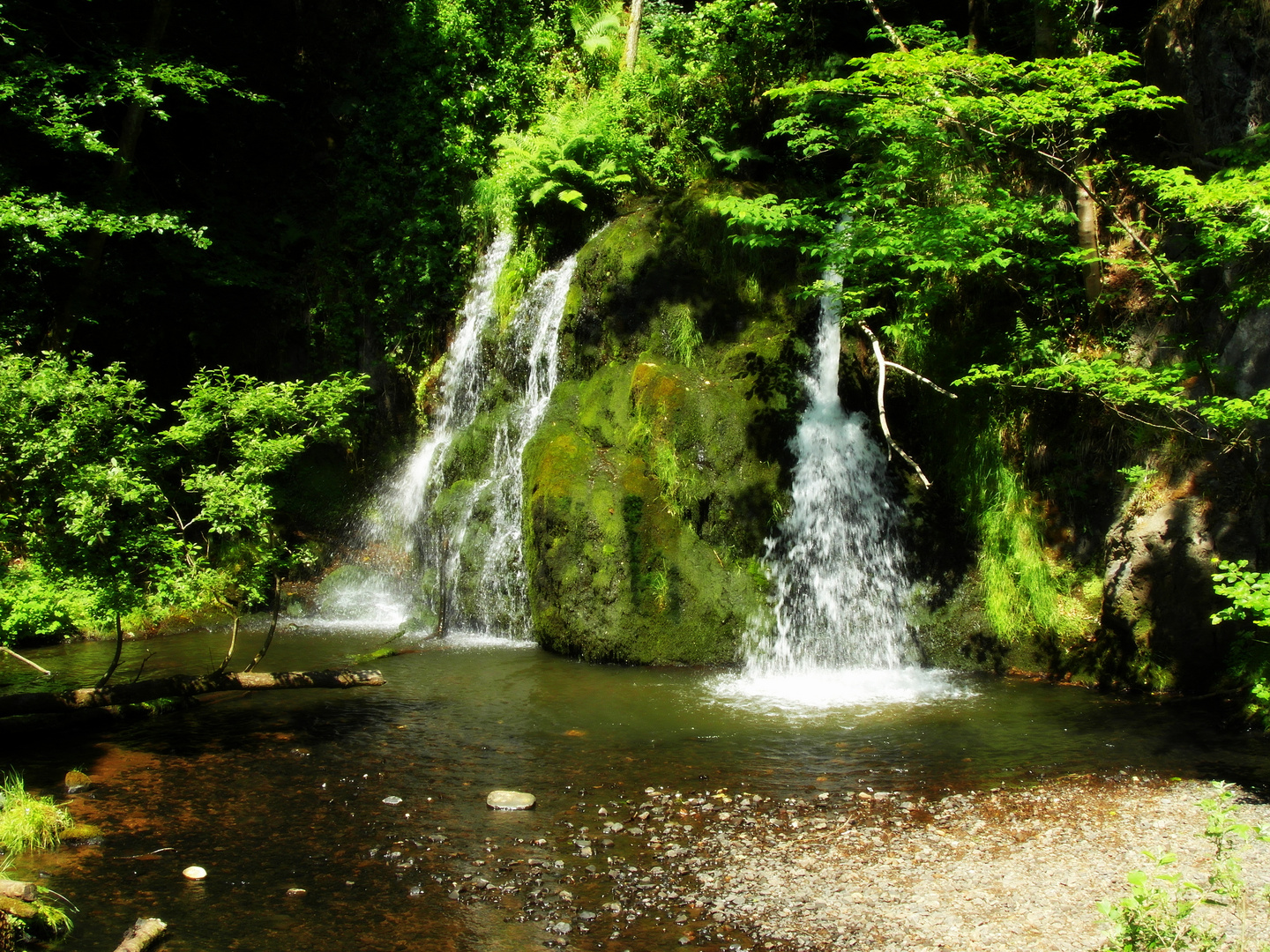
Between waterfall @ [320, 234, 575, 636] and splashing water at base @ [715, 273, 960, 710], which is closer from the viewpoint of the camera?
splashing water at base @ [715, 273, 960, 710]

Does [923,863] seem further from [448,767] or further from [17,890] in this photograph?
[17,890]

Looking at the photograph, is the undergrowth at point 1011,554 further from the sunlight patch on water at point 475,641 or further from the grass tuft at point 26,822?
the grass tuft at point 26,822

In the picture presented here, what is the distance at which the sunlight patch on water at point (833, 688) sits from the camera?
27.2 ft

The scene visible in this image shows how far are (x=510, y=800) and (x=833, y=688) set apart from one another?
14.4ft

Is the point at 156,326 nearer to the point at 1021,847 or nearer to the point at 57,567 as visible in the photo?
the point at 57,567

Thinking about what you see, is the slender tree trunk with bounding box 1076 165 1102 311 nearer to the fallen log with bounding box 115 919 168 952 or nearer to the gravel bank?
the gravel bank

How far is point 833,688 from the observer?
29.2 feet

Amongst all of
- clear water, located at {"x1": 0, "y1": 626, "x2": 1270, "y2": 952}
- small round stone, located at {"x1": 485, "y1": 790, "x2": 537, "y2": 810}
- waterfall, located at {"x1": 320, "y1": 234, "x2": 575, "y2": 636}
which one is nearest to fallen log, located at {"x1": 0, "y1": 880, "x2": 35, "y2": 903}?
clear water, located at {"x1": 0, "y1": 626, "x2": 1270, "y2": 952}

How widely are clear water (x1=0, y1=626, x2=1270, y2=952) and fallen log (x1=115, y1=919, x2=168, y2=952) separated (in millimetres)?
116

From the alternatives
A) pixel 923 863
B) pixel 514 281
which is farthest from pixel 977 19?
pixel 923 863

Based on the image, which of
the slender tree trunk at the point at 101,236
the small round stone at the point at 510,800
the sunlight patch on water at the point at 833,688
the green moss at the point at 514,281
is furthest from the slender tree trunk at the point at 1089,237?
the slender tree trunk at the point at 101,236

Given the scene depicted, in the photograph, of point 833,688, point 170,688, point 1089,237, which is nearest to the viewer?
point 170,688

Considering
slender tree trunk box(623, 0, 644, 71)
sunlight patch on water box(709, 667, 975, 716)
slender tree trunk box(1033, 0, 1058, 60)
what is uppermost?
slender tree trunk box(623, 0, 644, 71)

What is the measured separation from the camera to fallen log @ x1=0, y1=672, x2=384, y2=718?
23.1ft
